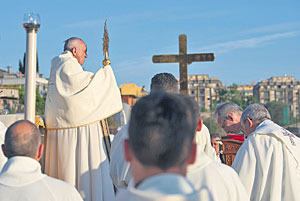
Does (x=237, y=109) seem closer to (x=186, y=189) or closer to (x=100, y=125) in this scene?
(x=100, y=125)

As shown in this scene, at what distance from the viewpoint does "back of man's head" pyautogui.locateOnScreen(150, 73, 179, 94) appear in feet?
11.4

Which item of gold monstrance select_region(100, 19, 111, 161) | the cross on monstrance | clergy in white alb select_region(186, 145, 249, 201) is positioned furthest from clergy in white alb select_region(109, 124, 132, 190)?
the cross on monstrance

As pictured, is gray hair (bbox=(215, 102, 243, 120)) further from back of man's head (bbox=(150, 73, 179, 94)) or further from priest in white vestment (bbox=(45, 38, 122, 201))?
back of man's head (bbox=(150, 73, 179, 94))

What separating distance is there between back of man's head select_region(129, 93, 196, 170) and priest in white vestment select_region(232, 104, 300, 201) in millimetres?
2743

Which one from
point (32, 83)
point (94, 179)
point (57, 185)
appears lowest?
point (94, 179)

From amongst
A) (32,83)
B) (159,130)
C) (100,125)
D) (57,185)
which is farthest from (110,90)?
(159,130)

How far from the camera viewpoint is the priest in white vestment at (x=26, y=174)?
8.48 ft

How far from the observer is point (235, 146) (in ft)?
19.8

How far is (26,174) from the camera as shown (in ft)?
8.55

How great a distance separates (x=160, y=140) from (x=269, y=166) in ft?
9.69

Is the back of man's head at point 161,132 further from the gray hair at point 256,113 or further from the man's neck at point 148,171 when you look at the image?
the gray hair at point 256,113

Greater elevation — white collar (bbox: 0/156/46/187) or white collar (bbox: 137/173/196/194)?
white collar (bbox: 137/173/196/194)

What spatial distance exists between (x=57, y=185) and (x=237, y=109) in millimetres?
3354

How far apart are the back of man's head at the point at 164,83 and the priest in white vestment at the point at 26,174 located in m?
1.11
